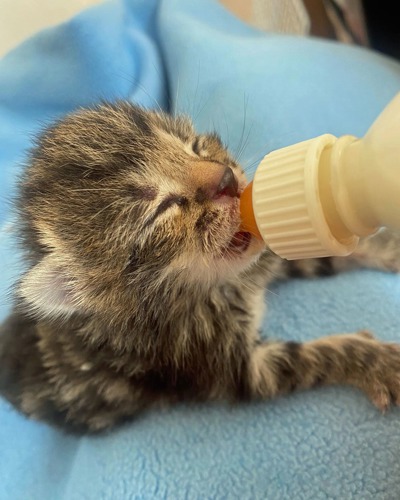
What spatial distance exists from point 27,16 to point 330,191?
2128mm

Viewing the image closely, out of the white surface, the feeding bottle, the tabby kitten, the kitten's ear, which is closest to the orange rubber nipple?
the tabby kitten

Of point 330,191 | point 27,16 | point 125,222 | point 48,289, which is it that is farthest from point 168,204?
point 27,16

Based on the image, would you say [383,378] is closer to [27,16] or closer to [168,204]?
[168,204]

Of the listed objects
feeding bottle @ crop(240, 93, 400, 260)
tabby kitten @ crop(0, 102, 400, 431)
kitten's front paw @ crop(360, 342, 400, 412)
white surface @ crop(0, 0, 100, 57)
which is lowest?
kitten's front paw @ crop(360, 342, 400, 412)

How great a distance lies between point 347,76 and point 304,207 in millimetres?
1314

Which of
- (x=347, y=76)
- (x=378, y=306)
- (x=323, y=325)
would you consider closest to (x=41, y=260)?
(x=323, y=325)

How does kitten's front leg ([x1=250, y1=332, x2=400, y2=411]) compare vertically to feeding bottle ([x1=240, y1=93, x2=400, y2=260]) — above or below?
below

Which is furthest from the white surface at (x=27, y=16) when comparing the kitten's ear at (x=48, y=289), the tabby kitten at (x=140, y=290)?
the kitten's ear at (x=48, y=289)

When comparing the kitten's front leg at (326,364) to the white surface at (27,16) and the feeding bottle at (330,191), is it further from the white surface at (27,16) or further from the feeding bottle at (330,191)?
the white surface at (27,16)

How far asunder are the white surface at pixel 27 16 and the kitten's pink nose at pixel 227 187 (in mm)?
1735

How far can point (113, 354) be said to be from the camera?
3.97ft

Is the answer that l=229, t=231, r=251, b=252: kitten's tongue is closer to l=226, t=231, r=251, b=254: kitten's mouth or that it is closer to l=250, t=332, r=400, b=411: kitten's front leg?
l=226, t=231, r=251, b=254: kitten's mouth

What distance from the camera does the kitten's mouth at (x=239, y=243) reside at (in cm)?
102

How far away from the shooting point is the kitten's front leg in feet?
3.77
